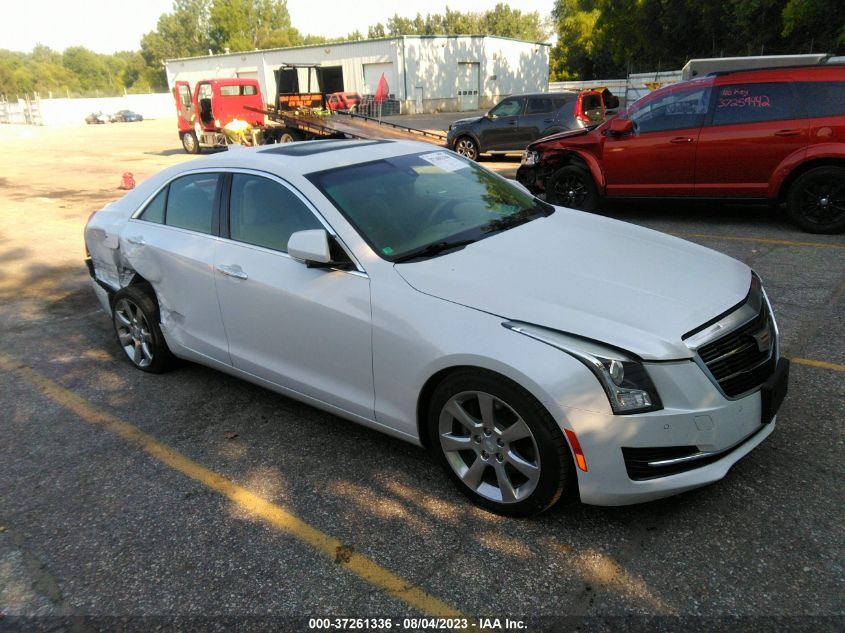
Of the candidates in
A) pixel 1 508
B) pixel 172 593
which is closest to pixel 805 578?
pixel 172 593

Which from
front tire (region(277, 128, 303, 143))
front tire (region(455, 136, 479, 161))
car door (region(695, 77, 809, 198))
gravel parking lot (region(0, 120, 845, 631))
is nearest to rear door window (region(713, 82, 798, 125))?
car door (region(695, 77, 809, 198))

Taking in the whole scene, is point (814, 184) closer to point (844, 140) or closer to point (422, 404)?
point (844, 140)

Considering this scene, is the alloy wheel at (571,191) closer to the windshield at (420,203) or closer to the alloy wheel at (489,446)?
the windshield at (420,203)

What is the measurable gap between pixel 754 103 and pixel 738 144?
1.66ft

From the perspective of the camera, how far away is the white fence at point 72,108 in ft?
177

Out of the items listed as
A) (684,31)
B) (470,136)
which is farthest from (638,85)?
(684,31)

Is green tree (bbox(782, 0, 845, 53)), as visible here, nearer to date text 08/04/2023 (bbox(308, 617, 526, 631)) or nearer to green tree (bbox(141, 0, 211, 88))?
date text 08/04/2023 (bbox(308, 617, 526, 631))

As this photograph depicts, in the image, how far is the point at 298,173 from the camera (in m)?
3.52

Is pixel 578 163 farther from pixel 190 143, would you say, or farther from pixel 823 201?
pixel 190 143

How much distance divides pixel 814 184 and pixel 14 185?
17930 millimetres

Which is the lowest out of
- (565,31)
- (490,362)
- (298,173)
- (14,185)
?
(14,185)

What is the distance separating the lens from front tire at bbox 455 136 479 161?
1573 centimetres

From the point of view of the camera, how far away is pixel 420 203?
11.8 feet

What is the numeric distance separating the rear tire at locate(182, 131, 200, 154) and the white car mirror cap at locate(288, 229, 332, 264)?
20.4 m
